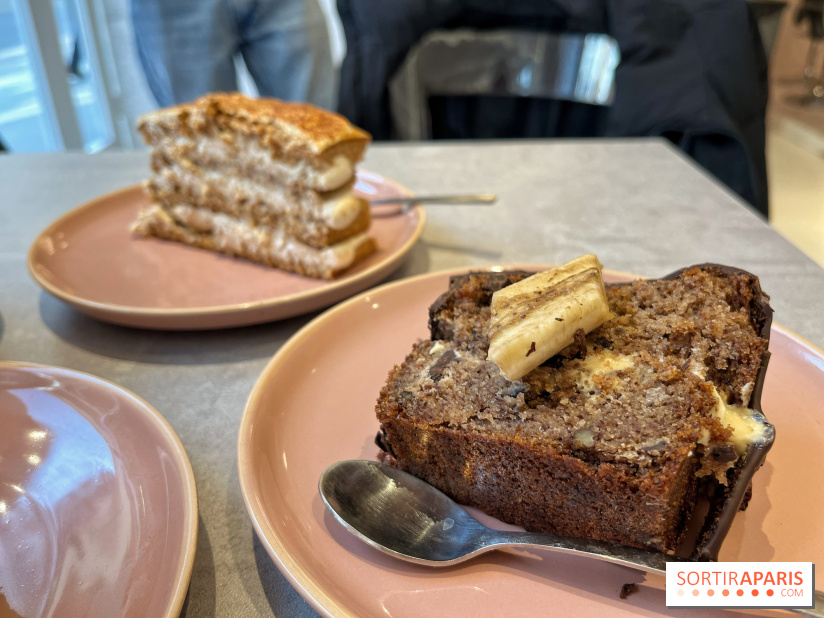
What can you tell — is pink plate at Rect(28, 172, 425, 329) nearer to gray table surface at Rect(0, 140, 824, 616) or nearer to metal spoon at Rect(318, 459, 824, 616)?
gray table surface at Rect(0, 140, 824, 616)

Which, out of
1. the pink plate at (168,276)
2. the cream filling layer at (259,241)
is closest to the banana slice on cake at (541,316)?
the pink plate at (168,276)

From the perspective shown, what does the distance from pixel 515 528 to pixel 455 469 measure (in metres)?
0.12

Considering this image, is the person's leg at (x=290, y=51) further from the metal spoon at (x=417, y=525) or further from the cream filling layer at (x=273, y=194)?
the metal spoon at (x=417, y=525)

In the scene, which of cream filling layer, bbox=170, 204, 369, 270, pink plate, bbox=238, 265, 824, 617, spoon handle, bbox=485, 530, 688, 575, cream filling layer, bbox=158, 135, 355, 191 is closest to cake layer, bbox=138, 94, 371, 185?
cream filling layer, bbox=158, 135, 355, 191

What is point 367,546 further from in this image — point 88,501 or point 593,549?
point 88,501

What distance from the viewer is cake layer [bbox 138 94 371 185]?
153 centimetres

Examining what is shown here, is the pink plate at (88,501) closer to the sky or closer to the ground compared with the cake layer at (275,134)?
closer to the ground

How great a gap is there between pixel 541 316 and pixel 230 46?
3409mm

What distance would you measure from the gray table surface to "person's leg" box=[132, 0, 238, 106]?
127 cm

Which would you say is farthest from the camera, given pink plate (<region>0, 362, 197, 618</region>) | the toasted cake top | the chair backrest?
the chair backrest

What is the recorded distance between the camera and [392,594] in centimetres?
71

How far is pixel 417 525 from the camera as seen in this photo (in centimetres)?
79

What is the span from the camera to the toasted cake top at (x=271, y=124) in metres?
1.52

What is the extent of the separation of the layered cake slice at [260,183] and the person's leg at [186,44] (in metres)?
1.96
